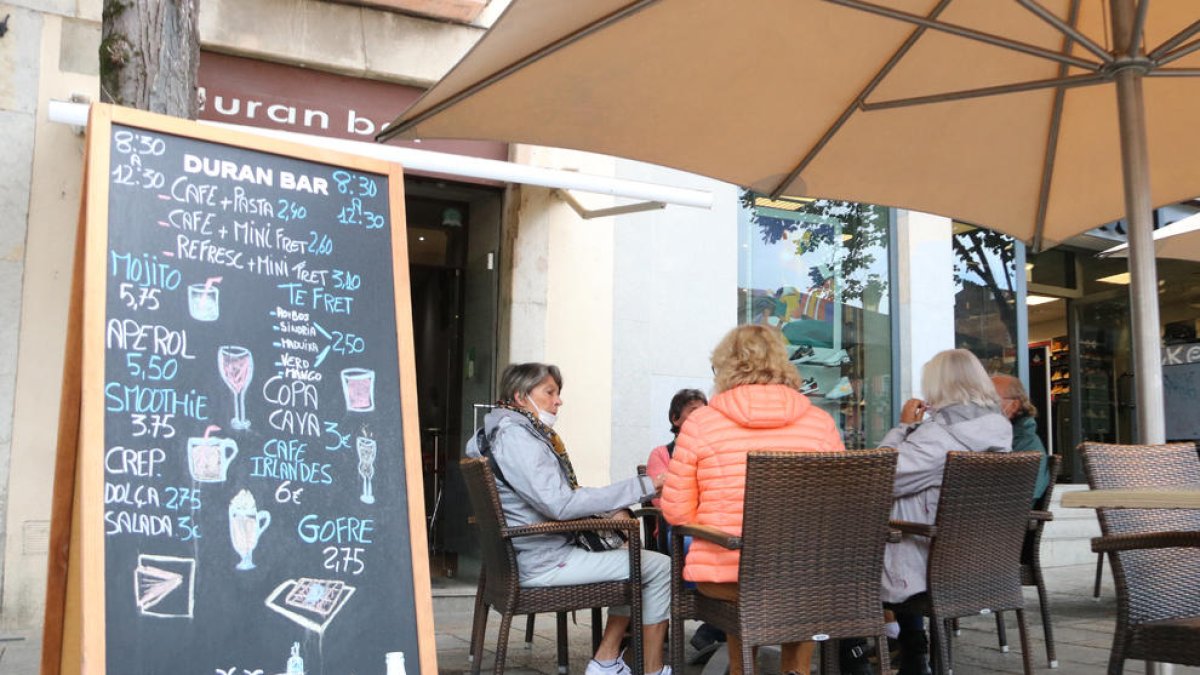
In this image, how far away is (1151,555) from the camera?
121 inches

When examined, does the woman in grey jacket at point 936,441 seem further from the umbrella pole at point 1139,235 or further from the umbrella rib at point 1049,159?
the umbrella rib at point 1049,159

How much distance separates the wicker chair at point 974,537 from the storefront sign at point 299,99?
3.88m

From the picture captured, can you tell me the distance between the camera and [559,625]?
4438 mm

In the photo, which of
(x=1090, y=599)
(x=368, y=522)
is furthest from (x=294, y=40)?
(x=1090, y=599)

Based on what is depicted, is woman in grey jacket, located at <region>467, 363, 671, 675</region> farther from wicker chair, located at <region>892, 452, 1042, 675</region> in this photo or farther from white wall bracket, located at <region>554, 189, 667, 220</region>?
white wall bracket, located at <region>554, 189, 667, 220</region>

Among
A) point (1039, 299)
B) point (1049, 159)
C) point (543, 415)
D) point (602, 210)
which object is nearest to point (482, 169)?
point (602, 210)

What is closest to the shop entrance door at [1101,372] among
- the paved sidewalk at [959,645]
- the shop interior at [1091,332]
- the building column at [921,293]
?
the shop interior at [1091,332]

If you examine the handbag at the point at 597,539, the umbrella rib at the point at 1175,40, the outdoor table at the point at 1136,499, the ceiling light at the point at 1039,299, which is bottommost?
the handbag at the point at 597,539

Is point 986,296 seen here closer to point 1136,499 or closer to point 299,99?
point 299,99

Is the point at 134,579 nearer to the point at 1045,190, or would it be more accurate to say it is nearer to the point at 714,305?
the point at 1045,190

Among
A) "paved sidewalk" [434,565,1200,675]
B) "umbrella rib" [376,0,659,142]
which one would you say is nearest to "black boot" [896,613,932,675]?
"paved sidewalk" [434,565,1200,675]

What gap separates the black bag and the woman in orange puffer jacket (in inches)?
24.0

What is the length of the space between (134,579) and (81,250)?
0.88m

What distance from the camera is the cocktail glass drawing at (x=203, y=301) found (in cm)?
281
